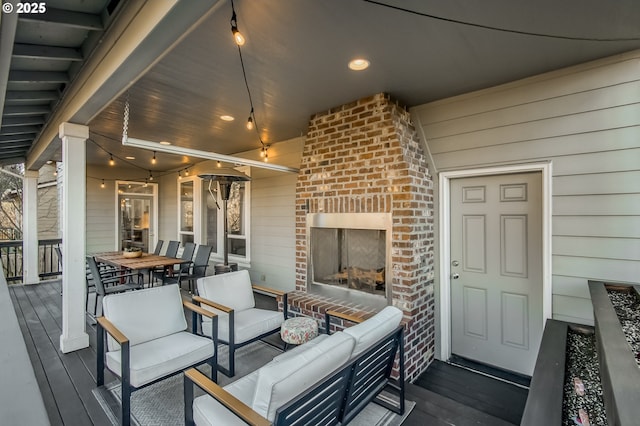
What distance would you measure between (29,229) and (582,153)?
884cm

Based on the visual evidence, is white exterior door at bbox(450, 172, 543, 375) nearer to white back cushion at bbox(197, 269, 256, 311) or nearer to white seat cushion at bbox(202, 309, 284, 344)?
white seat cushion at bbox(202, 309, 284, 344)

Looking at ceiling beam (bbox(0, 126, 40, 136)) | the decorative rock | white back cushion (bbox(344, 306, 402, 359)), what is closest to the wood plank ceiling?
ceiling beam (bbox(0, 126, 40, 136))

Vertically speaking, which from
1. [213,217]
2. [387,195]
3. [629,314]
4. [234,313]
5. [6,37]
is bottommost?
[234,313]

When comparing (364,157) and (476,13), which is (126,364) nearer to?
(364,157)

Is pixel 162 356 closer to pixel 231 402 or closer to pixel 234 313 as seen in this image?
pixel 234 313

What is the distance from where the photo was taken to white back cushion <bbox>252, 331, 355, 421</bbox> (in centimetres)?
140

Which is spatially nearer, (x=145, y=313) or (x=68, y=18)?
(x=68, y=18)

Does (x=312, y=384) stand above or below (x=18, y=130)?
below

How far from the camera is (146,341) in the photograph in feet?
8.60

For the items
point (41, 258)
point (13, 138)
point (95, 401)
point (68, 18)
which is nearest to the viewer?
point (68, 18)

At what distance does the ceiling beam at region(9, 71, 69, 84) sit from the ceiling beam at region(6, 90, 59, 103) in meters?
0.61

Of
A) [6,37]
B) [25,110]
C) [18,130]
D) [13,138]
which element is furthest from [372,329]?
[13,138]

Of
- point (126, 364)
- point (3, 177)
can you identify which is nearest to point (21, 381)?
point (126, 364)

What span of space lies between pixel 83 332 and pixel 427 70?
4.44 meters
